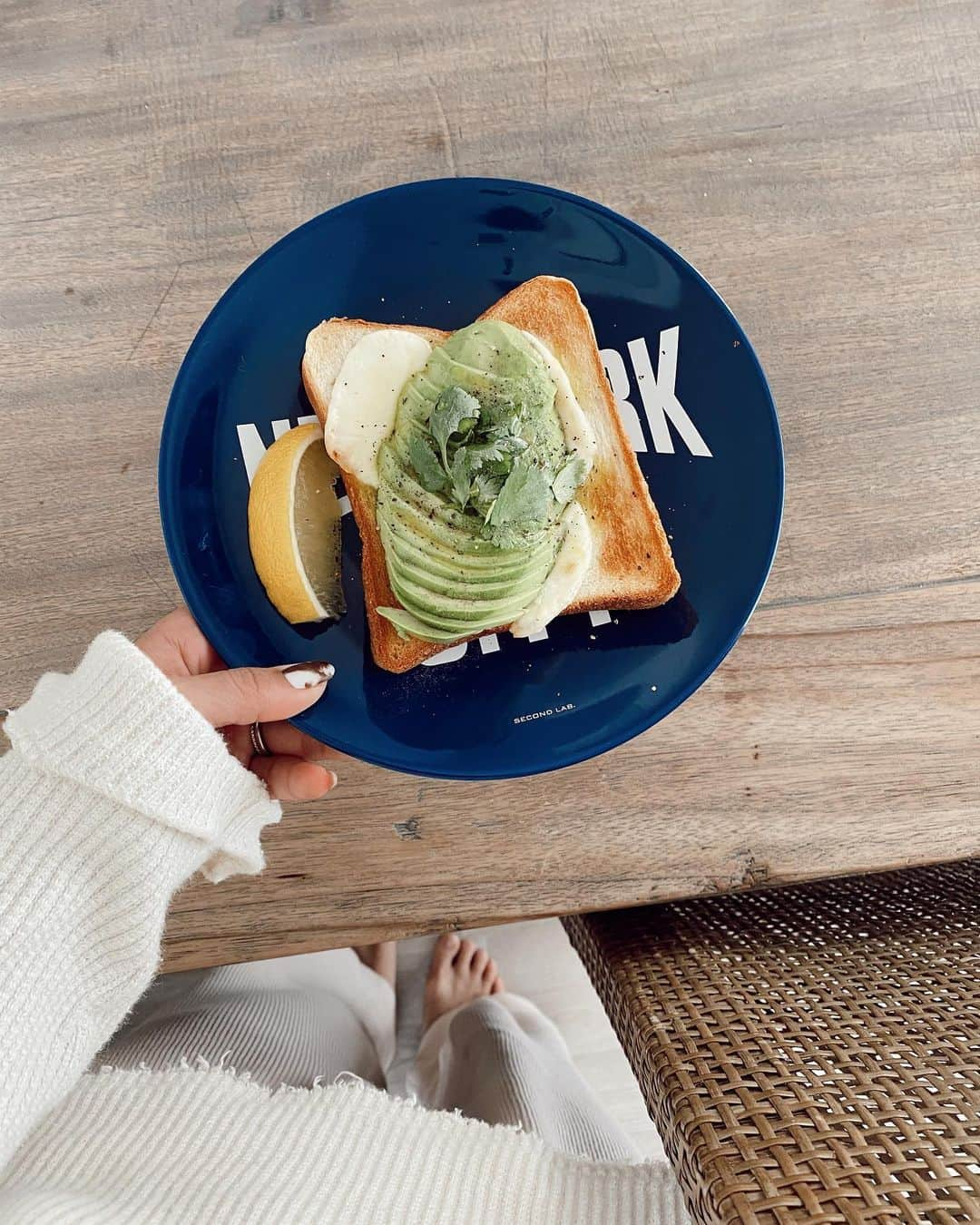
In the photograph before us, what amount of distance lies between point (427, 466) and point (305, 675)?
0.94 ft

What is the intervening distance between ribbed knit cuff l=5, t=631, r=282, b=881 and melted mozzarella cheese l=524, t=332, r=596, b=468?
0.55 metres

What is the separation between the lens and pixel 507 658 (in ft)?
3.60

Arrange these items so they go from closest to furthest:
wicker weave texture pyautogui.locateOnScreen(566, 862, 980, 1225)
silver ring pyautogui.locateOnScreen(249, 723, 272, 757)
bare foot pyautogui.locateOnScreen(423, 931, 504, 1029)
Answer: wicker weave texture pyautogui.locateOnScreen(566, 862, 980, 1225), silver ring pyautogui.locateOnScreen(249, 723, 272, 757), bare foot pyautogui.locateOnScreen(423, 931, 504, 1029)

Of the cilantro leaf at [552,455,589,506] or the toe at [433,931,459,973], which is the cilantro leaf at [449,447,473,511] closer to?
the cilantro leaf at [552,455,589,506]

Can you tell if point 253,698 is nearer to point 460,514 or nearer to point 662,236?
point 460,514

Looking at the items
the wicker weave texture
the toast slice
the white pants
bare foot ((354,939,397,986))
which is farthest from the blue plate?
bare foot ((354,939,397,986))

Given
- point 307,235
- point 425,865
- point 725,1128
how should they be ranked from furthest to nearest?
point 425,865
point 307,235
point 725,1128

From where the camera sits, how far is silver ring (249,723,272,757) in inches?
45.5

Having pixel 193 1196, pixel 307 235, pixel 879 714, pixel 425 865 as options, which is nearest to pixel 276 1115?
pixel 193 1196

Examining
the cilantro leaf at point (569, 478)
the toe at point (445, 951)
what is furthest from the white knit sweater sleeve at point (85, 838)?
the toe at point (445, 951)

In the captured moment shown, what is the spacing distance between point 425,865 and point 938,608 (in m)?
0.85

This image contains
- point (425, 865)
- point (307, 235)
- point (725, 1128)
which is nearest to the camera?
point (725, 1128)

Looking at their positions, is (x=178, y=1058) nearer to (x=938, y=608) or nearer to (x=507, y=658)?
(x=507, y=658)

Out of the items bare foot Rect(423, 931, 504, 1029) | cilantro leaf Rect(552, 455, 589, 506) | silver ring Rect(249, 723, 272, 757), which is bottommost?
bare foot Rect(423, 931, 504, 1029)
